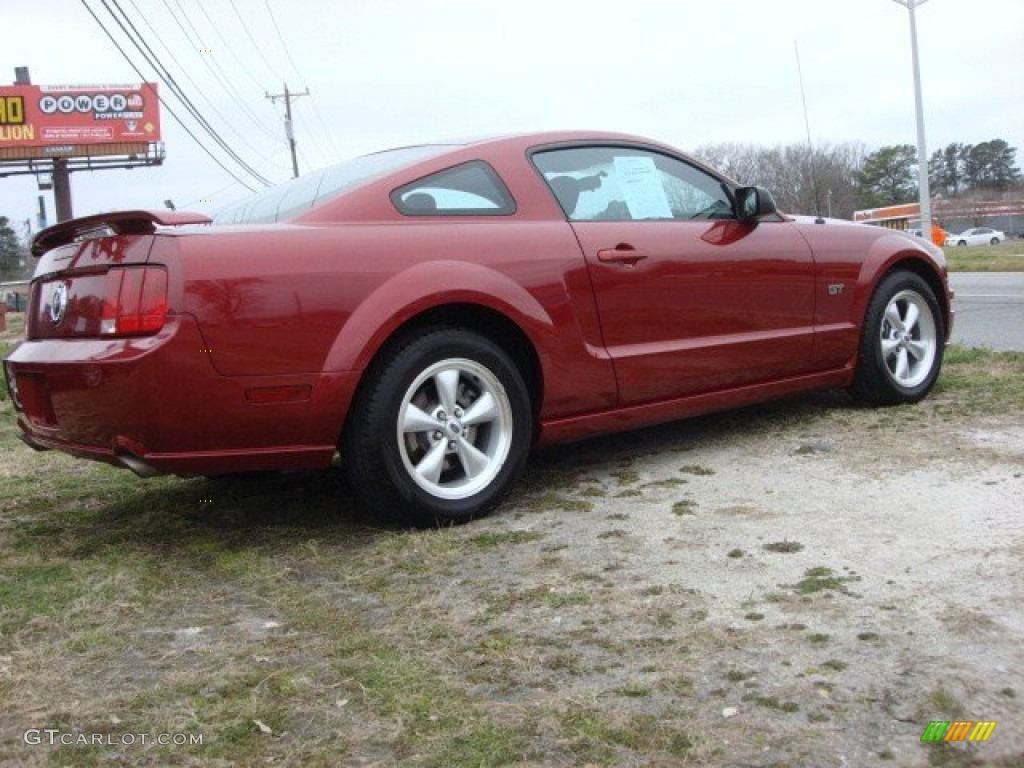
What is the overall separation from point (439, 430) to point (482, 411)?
0.19m

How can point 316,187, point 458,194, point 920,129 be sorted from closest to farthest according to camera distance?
point 458,194, point 316,187, point 920,129

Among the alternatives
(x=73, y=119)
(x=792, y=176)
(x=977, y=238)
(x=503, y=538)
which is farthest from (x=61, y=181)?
(x=503, y=538)

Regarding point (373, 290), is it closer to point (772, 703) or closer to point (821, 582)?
point (821, 582)

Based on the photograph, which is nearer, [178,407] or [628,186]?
[178,407]

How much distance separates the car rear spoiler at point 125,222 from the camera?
3363 mm

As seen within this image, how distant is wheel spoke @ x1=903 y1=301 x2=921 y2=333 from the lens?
540 centimetres

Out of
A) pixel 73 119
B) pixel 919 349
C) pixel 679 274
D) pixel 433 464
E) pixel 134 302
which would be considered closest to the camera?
pixel 134 302

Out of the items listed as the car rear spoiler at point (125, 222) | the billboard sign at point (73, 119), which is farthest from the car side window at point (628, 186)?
the billboard sign at point (73, 119)

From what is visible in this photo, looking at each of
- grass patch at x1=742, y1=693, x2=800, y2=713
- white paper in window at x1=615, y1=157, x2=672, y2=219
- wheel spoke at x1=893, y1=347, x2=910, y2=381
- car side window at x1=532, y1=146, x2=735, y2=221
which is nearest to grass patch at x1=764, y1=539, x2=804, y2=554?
grass patch at x1=742, y1=693, x2=800, y2=713

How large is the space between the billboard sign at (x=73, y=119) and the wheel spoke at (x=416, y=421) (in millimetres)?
54868

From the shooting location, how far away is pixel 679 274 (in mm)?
4352

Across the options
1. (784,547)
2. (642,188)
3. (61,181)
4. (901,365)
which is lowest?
(784,547)

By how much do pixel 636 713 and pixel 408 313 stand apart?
1788mm

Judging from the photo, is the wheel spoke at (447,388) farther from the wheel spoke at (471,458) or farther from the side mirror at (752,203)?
the side mirror at (752,203)
